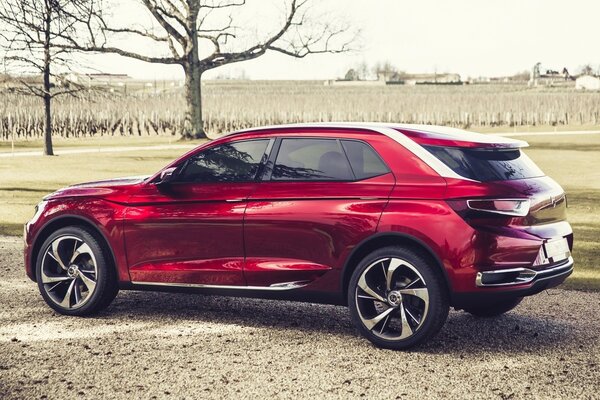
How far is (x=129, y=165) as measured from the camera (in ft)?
99.2

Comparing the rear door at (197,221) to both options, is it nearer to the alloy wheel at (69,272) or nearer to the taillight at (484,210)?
the alloy wheel at (69,272)

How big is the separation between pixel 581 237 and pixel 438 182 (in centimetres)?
814

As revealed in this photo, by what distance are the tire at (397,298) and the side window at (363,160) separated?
543mm

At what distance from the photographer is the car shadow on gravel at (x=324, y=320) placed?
6.80 meters

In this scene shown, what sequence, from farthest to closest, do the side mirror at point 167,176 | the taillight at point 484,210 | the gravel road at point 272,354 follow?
the side mirror at point 167,176, the taillight at point 484,210, the gravel road at point 272,354

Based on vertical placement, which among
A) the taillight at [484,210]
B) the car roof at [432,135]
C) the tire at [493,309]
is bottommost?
the tire at [493,309]

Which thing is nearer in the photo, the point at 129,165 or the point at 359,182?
the point at 359,182

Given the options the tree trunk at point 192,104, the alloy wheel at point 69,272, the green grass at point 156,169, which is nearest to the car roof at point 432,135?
the alloy wheel at point 69,272

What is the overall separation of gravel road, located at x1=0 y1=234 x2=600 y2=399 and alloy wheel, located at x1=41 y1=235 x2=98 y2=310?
0.17 metres

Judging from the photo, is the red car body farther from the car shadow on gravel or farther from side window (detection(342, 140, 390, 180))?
the car shadow on gravel

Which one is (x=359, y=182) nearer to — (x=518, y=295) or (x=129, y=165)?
(x=518, y=295)

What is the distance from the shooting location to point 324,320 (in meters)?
7.59

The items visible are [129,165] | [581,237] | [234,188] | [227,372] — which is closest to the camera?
[227,372]

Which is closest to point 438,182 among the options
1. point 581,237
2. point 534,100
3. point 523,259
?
point 523,259
